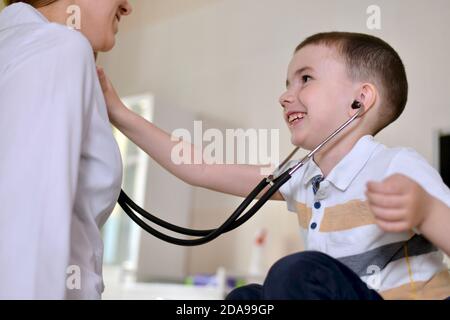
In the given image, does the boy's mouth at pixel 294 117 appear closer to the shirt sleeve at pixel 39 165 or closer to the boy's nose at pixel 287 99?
the boy's nose at pixel 287 99

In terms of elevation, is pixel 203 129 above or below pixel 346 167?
above

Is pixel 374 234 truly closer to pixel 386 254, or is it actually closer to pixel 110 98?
pixel 386 254

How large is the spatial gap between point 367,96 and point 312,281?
44 centimetres

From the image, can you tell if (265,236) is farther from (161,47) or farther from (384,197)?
(384,197)

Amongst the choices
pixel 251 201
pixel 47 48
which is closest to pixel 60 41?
pixel 47 48

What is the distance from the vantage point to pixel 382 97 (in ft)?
3.41

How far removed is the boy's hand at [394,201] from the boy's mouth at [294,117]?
→ 0.43 m

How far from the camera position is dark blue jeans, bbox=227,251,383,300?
2.25ft

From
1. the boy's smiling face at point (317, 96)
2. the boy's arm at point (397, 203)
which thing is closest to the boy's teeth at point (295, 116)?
the boy's smiling face at point (317, 96)

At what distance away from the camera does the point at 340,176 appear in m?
0.92

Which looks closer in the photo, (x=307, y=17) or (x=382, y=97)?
(x=382, y=97)

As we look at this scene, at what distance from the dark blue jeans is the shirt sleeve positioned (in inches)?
9.8
